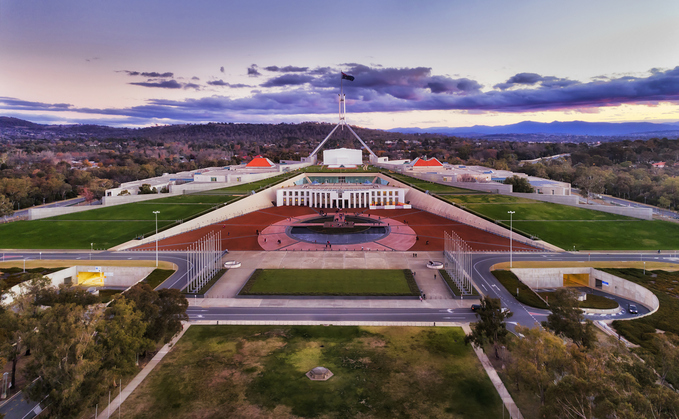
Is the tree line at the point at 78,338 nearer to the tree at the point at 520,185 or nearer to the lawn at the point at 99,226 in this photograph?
the lawn at the point at 99,226

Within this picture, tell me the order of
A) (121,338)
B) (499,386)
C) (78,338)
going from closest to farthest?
(78,338) → (121,338) → (499,386)

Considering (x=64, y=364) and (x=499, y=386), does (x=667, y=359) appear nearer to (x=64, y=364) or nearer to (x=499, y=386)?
(x=499, y=386)

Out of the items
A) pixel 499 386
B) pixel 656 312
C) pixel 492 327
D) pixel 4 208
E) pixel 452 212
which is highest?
pixel 4 208

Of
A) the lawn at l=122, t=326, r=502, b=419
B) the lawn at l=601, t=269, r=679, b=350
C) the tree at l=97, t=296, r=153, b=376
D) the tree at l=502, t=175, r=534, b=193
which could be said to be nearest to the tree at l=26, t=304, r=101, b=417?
the tree at l=97, t=296, r=153, b=376

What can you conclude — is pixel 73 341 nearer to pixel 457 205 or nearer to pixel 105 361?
pixel 105 361

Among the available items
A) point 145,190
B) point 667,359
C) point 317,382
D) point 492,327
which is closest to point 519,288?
point 492,327

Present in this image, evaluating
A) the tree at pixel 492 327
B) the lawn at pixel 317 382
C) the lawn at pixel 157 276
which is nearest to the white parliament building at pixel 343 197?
the lawn at pixel 157 276

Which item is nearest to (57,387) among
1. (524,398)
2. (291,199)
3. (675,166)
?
(524,398)
